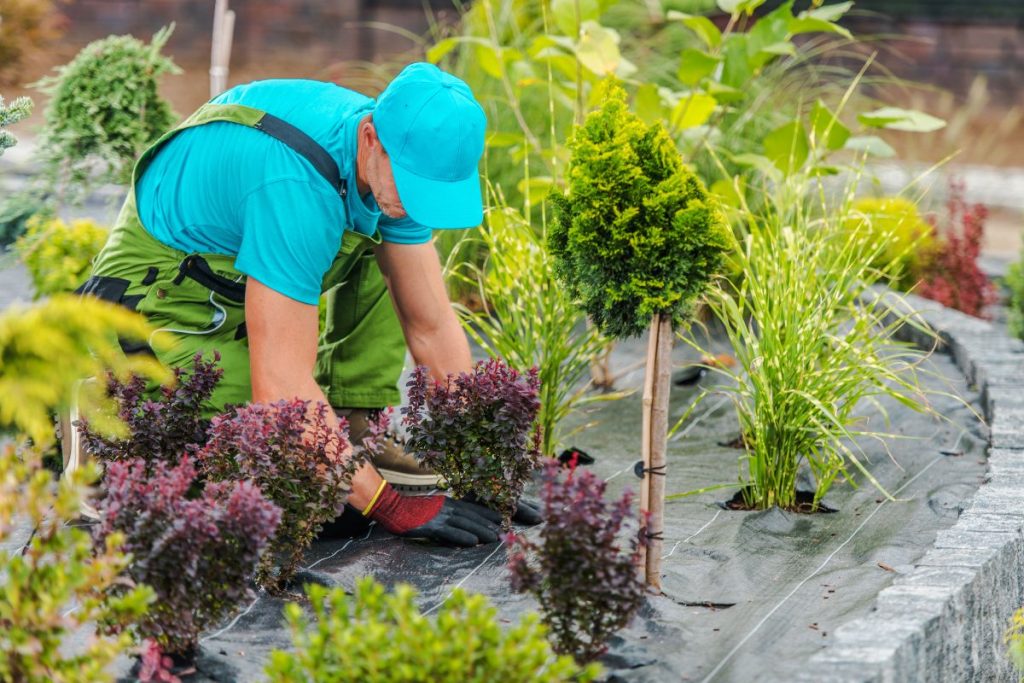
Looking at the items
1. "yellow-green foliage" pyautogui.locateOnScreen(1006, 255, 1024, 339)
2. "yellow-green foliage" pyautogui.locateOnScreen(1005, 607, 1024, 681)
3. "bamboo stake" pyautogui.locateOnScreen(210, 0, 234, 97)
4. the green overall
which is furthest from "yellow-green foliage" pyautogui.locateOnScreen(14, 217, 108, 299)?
"yellow-green foliage" pyautogui.locateOnScreen(1006, 255, 1024, 339)

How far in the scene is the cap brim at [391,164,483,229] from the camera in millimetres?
2666

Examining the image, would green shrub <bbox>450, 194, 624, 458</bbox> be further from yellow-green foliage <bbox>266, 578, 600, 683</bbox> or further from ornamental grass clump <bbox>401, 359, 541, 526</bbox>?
yellow-green foliage <bbox>266, 578, 600, 683</bbox>

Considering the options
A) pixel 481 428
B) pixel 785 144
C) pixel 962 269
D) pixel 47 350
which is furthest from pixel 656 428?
pixel 962 269

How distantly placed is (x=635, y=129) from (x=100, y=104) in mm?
2551

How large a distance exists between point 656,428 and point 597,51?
5.83 feet

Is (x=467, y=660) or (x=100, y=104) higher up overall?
(x=100, y=104)

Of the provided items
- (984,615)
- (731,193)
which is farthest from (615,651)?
(731,193)

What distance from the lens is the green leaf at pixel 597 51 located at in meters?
4.11

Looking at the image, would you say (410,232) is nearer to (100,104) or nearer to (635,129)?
(635,129)

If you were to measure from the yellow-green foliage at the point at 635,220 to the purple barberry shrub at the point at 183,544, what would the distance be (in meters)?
0.89

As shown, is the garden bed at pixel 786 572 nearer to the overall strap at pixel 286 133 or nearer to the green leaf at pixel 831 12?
the overall strap at pixel 286 133

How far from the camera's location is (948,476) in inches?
139

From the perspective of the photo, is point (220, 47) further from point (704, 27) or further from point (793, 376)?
point (793, 376)

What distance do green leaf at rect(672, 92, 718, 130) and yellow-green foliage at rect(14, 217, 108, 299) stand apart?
6.84ft
